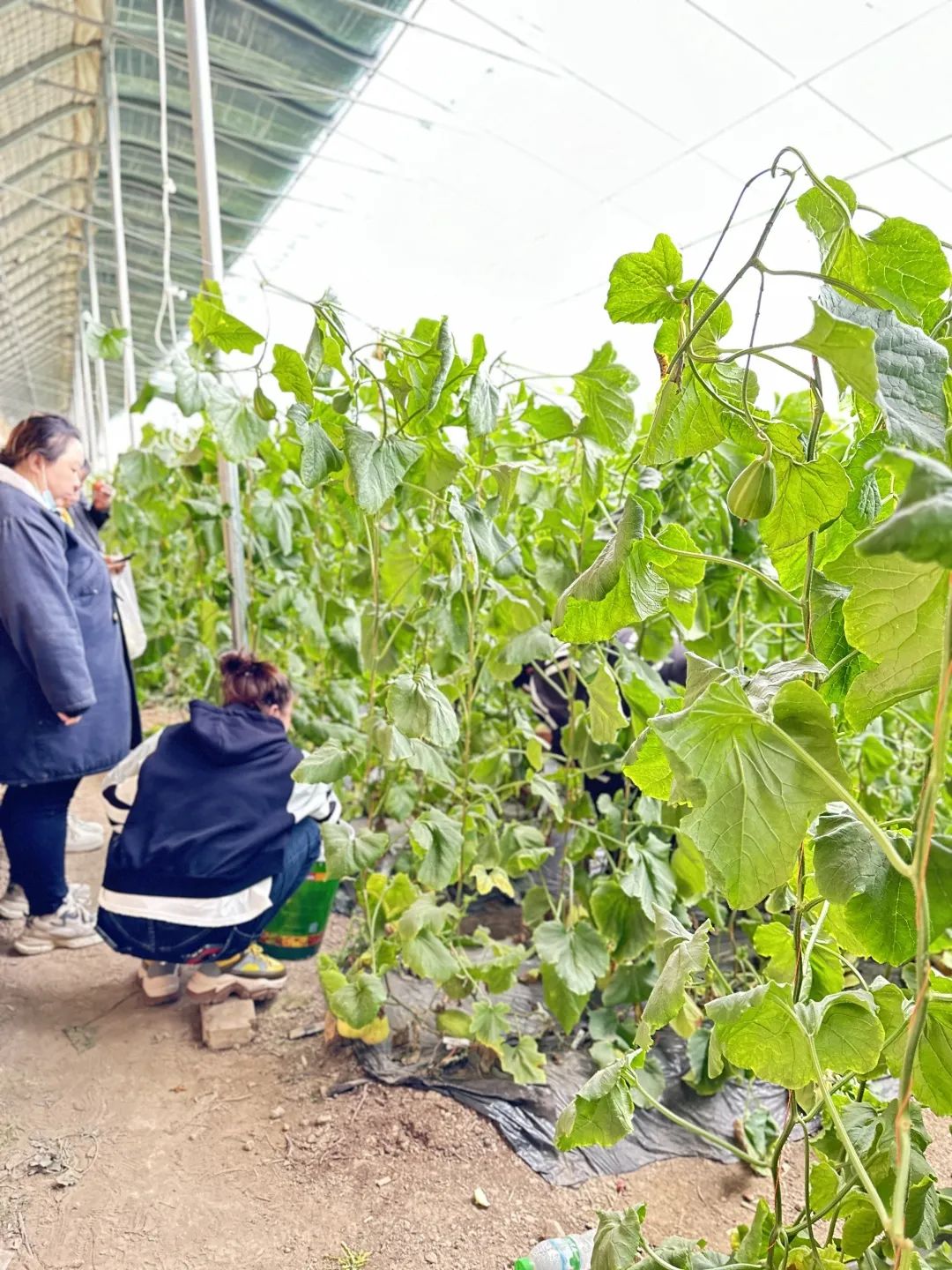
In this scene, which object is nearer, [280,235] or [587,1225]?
[587,1225]

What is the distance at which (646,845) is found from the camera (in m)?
1.77

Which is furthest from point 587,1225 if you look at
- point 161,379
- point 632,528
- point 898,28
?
point 898,28

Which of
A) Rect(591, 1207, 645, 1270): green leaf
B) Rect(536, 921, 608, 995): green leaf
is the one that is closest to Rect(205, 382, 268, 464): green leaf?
Rect(536, 921, 608, 995): green leaf

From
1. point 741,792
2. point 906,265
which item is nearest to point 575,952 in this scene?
point 741,792

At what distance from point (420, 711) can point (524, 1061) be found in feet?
2.64

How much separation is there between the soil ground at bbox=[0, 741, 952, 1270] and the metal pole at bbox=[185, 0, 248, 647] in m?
1.11

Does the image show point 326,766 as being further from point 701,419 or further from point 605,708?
point 701,419

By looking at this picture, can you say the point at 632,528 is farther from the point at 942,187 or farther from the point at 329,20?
the point at 329,20

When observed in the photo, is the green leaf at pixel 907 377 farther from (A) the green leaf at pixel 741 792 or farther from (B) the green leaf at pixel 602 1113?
(B) the green leaf at pixel 602 1113

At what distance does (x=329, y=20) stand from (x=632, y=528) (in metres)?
4.28

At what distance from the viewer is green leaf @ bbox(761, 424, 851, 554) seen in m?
0.75

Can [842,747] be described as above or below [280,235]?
below

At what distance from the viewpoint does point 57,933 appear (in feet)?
8.03

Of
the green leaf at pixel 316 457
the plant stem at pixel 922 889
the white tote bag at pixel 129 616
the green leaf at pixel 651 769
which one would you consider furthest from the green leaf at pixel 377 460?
the white tote bag at pixel 129 616
